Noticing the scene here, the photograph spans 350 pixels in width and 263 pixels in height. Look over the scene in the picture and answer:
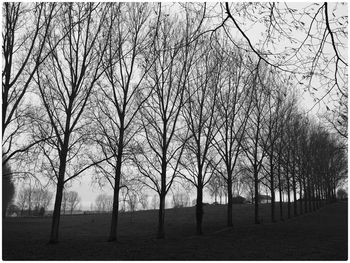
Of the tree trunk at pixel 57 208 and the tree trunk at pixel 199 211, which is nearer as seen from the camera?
the tree trunk at pixel 57 208

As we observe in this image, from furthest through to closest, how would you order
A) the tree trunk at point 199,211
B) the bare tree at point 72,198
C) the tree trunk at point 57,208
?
the bare tree at point 72,198, the tree trunk at point 199,211, the tree trunk at point 57,208

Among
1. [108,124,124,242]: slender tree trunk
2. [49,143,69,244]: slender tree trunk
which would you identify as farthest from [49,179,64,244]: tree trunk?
[108,124,124,242]: slender tree trunk

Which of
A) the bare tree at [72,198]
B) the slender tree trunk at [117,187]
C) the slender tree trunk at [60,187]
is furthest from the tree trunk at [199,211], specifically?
the bare tree at [72,198]

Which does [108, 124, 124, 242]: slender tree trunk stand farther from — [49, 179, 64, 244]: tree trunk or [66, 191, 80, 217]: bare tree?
[66, 191, 80, 217]: bare tree

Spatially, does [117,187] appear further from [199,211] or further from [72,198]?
[72,198]

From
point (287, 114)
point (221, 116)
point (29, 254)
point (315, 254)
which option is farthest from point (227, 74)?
point (29, 254)

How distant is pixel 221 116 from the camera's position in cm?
1989

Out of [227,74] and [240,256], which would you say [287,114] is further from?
[240,256]

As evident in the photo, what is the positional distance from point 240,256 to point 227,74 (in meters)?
10.9

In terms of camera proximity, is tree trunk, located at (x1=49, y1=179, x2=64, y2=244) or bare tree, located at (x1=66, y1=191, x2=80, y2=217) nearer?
tree trunk, located at (x1=49, y1=179, x2=64, y2=244)

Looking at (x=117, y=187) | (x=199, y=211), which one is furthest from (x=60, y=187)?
(x=199, y=211)

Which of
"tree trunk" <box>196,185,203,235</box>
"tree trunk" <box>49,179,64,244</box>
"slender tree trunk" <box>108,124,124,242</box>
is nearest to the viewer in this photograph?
"tree trunk" <box>49,179,64,244</box>

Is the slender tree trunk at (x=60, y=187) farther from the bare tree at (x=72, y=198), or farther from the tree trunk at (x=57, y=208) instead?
the bare tree at (x=72, y=198)

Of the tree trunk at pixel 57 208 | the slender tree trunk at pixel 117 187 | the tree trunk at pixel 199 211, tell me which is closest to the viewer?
the tree trunk at pixel 57 208
